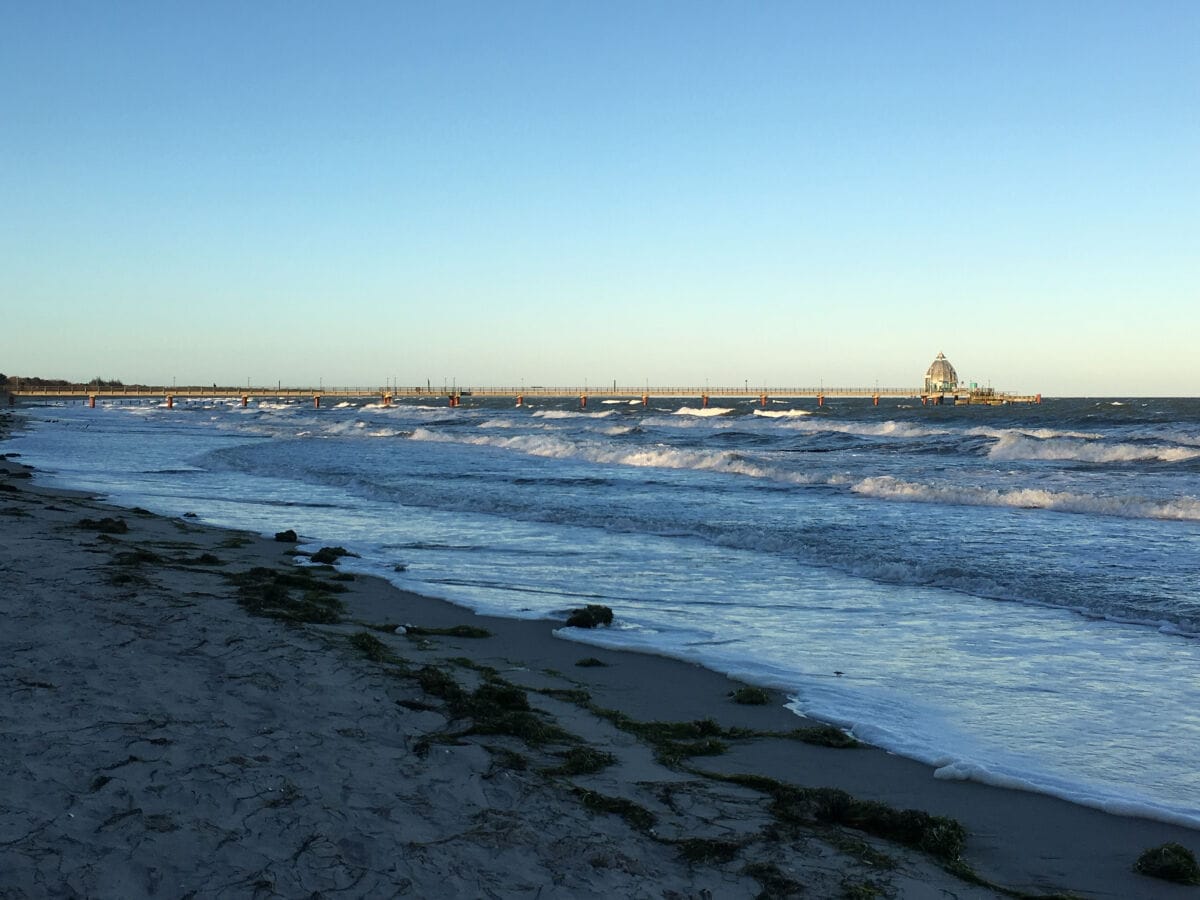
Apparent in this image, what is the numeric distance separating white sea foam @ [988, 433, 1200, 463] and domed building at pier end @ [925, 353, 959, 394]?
384 ft

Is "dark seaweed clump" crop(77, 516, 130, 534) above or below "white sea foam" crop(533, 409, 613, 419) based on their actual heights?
below

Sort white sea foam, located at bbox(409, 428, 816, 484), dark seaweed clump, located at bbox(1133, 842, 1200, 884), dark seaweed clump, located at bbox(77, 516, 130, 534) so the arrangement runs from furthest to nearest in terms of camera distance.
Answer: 1. white sea foam, located at bbox(409, 428, 816, 484)
2. dark seaweed clump, located at bbox(77, 516, 130, 534)
3. dark seaweed clump, located at bbox(1133, 842, 1200, 884)

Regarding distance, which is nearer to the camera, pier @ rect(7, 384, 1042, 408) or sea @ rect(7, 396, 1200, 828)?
sea @ rect(7, 396, 1200, 828)

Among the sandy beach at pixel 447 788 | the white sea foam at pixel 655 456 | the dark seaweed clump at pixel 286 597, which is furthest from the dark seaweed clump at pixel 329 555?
the white sea foam at pixel 655 456

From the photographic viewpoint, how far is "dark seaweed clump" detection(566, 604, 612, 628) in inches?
304

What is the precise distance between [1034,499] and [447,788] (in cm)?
1596

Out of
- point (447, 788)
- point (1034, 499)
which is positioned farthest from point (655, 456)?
point (447, 788)

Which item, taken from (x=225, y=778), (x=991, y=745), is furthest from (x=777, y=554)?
(x=225, y=778)

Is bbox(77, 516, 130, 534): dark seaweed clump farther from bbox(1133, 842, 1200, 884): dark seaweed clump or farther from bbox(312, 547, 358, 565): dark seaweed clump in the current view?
bbox(1133, 842, 1200, 884): dark seaweed clump

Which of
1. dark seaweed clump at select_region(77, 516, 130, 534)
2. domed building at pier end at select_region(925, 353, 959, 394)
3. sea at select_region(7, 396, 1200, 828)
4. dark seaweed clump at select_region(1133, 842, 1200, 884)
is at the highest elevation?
domed building at pier end at select_region(925, 353, 959, 394)

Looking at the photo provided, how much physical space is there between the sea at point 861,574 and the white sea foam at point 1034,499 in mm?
60

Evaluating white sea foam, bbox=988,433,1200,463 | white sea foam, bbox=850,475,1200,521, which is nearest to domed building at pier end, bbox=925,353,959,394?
white sea foam, bbox=988,433,1200,463

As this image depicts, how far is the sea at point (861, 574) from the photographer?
535 centimetres

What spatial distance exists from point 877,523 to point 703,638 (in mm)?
7938
